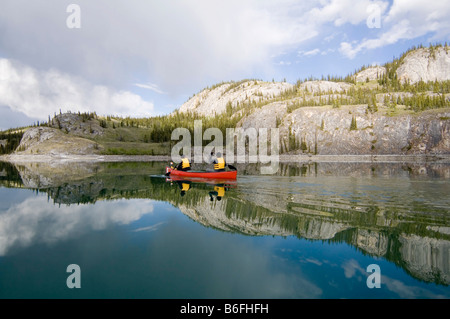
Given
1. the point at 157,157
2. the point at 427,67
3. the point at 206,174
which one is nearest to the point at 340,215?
the point at 206,174

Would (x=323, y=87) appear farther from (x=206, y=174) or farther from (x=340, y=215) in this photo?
(x=340, y=215)

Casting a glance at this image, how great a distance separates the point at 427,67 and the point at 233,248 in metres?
229

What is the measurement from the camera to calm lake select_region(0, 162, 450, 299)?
845 centimetres

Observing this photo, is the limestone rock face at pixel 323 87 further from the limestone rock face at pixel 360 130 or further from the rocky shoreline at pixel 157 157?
the rocky shoreline at pixel 157 157

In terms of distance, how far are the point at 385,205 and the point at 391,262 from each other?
9495mm

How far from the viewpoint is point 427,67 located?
597ft

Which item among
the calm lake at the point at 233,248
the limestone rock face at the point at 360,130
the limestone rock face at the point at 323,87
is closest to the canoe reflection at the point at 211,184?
the calm lake at the point at 233,248

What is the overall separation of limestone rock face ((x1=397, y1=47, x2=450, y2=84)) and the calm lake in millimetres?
203952

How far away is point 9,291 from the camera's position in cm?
835

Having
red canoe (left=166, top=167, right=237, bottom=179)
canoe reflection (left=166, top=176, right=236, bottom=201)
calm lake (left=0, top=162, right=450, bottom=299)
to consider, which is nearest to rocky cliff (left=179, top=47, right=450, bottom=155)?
red canoe (left=166, top=167, right=237, bottom=179)

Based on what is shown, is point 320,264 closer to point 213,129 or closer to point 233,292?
point 233,292

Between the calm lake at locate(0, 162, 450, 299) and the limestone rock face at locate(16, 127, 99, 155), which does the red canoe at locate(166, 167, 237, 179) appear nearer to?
the calm lake at locate(0, 162, 450, 299)

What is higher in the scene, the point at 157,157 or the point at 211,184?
the point at 157,157
